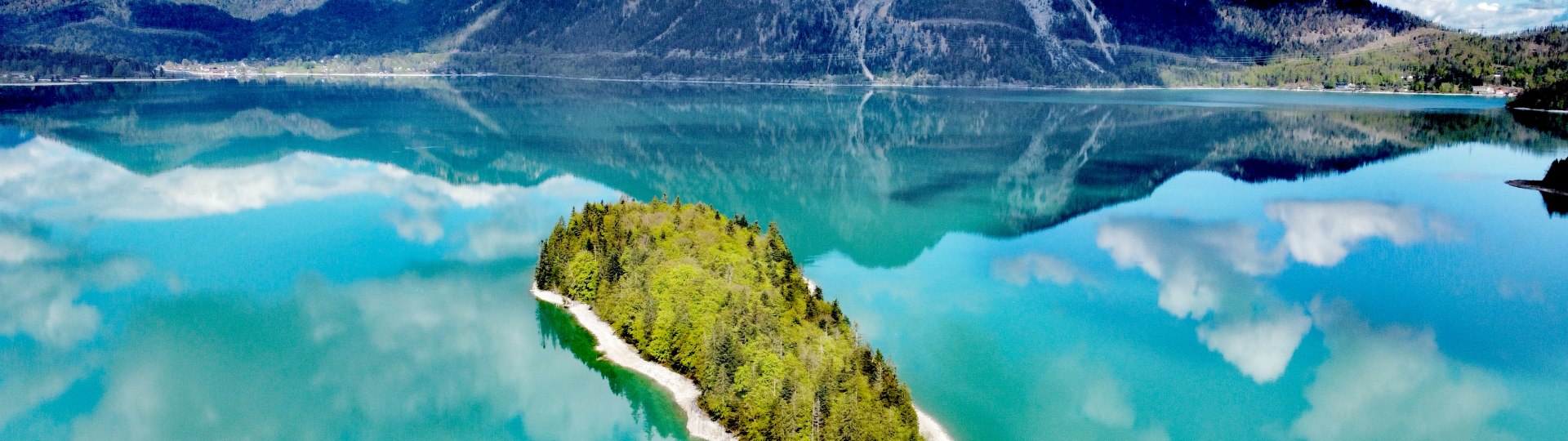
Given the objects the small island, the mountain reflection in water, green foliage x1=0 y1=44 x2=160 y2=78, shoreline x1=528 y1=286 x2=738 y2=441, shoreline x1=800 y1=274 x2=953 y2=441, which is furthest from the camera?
green foliage x1=0 y1=44 x2=160 y2=78

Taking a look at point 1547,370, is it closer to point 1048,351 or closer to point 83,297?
point 1048,351

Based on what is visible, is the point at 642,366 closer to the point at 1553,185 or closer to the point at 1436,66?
the point at 1553,185

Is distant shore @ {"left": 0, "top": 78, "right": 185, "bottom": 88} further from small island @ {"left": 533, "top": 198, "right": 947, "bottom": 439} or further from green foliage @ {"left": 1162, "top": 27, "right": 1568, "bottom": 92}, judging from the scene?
green foliage @ {"left": 1162, "top": 27, "right": 1568, "bottom": 92}

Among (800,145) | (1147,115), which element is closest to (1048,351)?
(800,145)

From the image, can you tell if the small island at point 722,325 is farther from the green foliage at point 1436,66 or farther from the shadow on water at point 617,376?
the green foliage at point 1436,66

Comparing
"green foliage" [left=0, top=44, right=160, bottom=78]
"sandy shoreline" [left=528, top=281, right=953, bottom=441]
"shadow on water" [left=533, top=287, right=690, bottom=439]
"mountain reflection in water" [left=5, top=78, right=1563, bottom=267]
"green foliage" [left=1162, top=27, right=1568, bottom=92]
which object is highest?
"green foliage" [left=1162, top=27, right=1568, bottom=92]

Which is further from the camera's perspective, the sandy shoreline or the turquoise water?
the turquoise water

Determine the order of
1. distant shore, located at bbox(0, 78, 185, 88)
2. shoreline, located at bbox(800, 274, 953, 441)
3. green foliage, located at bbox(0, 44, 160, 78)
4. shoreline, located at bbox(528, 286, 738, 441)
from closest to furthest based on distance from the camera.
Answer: shoreline, located at bbox(800, 274, 953, 441), shoreline, located at bbox(528, 286, 738, 441), distant shore, located at bbox(0, 78, 185, 88), green foliage, located at bbox(0, 44, 160, 78)

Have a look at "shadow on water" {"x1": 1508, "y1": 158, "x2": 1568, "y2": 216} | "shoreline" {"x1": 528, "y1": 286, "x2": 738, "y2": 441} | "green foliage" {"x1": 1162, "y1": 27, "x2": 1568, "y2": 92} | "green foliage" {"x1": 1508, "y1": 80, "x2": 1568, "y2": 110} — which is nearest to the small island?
"shoreline" {"x1": 528, "y1": 286, "x2": 738, "y2": 441}

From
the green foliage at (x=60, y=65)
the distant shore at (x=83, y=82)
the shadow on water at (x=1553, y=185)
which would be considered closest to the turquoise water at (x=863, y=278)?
the shadow on water at (x=1553, y=185)
